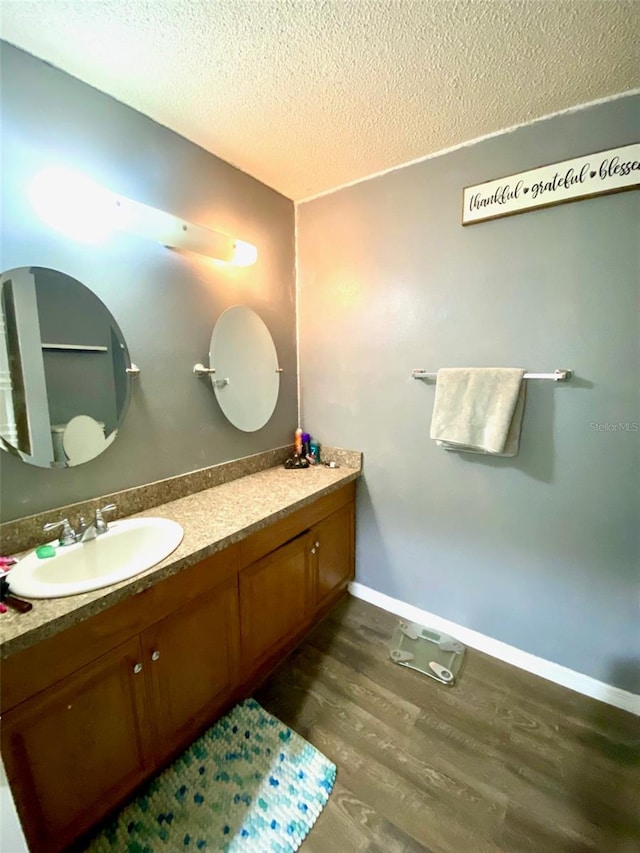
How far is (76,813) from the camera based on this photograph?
93cm

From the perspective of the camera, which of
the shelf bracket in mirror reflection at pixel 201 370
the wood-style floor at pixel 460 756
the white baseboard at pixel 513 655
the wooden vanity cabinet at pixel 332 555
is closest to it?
the wood-style floor at pixel 460 756

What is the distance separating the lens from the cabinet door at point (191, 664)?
3.56 feet

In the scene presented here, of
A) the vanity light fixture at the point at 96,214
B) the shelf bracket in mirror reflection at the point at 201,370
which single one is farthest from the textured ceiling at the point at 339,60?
the shelf bracket in mirror reflection at the point at 201,370

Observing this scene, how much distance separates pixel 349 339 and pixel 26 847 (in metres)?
2.02

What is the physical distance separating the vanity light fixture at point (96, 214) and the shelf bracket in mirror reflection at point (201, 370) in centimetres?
48

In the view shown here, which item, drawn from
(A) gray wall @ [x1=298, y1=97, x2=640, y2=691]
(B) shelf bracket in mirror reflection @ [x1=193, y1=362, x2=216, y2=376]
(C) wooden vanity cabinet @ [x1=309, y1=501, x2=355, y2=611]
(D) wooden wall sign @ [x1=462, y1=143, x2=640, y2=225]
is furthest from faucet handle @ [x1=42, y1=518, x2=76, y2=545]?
(D) wooden wall sign @ [x1=462, y1=143, x2=640, y2=225]

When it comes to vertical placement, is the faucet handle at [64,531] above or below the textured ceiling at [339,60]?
below

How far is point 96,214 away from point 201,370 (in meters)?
0.66

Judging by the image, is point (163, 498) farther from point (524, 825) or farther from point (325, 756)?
point (524, 825)

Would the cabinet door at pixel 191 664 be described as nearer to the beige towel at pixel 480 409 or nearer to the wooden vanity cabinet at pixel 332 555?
the wooden vanity cabinet at pixel 332 555

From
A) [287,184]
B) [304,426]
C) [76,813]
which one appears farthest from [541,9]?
[76,813]

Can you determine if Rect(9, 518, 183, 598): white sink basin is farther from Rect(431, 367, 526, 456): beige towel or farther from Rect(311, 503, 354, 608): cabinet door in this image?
Rect(431, 367, 526, 456): beige towel

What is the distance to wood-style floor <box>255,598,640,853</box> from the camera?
3.38ft

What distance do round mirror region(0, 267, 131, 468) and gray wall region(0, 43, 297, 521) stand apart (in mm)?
47
